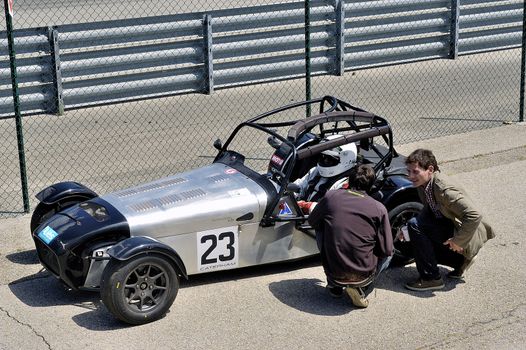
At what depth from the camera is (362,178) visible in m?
7.51

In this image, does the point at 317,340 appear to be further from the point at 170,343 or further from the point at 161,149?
the point at 161,149

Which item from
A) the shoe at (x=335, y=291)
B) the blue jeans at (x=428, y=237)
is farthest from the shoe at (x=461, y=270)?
the shoe at (x=335, y=291)

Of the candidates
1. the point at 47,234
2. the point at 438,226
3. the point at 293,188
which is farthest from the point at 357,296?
the point at 47,234

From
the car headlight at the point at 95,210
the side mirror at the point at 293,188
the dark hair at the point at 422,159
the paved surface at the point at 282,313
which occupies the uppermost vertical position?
the dark hair at the point at 422,159

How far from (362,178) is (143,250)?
1.78 metres

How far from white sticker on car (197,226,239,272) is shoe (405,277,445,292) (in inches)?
57.7

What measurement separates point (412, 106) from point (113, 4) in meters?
8.85

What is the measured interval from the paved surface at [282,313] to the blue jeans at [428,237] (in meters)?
0.21

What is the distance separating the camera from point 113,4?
20.6 metres

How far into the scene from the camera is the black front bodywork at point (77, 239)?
738 cm

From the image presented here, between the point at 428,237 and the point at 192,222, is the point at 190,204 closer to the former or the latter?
the point at 192,222

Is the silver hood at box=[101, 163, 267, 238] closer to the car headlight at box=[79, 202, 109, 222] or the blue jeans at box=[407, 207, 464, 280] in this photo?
the car headlight at box=[79, 202, 109, 222]

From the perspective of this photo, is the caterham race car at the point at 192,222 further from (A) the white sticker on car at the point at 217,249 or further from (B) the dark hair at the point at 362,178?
(B) the dark hair at the point at 362,178

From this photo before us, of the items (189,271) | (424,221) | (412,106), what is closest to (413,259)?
(424,221)
